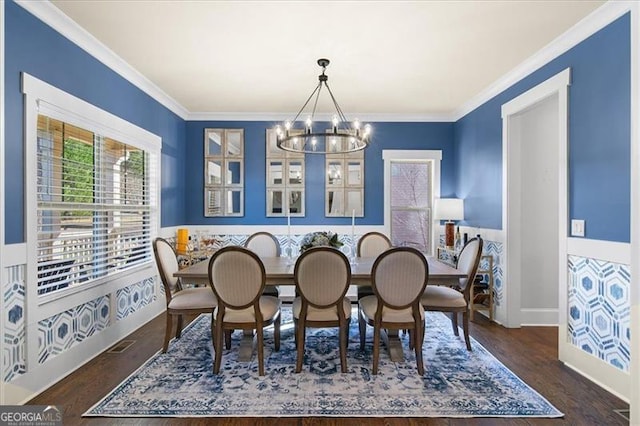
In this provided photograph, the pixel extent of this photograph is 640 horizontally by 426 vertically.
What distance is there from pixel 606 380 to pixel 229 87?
435cm

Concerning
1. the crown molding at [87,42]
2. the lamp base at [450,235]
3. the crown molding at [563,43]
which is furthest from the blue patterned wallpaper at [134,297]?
the crown molding at [563,43]

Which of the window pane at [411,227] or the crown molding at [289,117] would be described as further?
the window pane at [411,227]

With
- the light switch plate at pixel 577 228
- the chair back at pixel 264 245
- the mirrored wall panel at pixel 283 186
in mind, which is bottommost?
the chair back at pixel 264 245

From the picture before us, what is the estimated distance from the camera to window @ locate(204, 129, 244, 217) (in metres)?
5.17

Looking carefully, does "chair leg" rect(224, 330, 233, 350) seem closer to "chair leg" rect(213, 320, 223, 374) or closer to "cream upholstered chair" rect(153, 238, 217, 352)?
"cream upholstered chair" rect(153, 238, 217, 352)

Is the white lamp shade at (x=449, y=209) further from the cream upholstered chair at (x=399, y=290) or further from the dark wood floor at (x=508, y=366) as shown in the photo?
the cream upholstered chair at (x=399, y=290)

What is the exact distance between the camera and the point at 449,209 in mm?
4672

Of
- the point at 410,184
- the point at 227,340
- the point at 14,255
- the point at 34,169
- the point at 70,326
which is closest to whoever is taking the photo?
the point at 14,255

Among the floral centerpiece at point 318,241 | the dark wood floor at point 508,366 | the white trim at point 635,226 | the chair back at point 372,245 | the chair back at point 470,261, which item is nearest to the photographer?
the white trim at point 635,226

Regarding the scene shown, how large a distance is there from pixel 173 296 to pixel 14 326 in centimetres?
113

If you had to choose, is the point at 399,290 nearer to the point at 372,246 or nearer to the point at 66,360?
the point at 372,246

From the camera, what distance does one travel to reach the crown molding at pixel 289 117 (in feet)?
16.8

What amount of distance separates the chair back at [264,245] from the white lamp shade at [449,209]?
223cm

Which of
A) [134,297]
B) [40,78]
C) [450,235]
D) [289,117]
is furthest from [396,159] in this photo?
[40,78]
